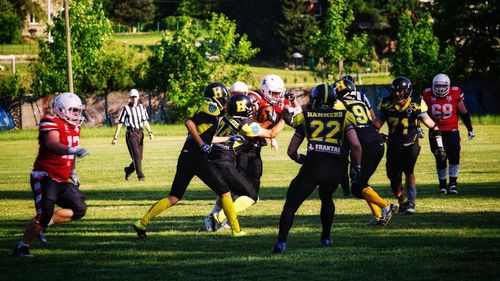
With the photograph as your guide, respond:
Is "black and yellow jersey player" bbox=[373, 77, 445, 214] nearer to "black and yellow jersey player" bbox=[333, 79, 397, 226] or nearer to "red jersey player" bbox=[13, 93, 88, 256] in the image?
"black and yellow jersey player" bbox=[333, 79, 397, 226]

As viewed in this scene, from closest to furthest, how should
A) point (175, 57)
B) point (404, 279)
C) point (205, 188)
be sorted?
point (404, 279), point (205, 188), point (175, 57)

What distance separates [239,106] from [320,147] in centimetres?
206

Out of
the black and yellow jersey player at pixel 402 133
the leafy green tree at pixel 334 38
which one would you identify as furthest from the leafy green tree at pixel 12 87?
the black and yellow jersey player at pixel 402 133

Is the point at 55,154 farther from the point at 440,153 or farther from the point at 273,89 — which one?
the point at 440,153

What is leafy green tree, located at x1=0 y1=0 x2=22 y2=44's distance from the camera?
279ft

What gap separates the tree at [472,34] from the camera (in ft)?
196

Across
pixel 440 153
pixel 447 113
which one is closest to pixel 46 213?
pixel 440 153

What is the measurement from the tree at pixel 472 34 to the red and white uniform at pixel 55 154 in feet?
169

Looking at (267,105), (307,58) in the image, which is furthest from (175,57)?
(267,105)

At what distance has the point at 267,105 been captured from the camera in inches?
563

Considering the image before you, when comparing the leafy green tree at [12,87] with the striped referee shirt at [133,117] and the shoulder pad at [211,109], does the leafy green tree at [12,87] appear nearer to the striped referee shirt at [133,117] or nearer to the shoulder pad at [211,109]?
the striped referee shirt at [133,117]

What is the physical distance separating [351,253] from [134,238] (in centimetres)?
330

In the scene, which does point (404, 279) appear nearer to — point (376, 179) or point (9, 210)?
point (9, 210)

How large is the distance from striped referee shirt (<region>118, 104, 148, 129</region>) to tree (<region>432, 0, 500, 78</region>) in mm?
41448
